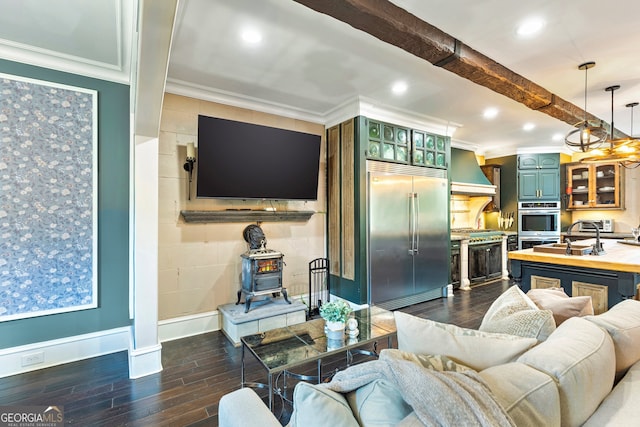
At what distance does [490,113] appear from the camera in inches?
175

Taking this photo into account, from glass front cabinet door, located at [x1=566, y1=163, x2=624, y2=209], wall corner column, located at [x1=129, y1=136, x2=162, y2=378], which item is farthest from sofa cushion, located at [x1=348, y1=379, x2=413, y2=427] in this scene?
glass front cabinet door, located at [x1=566, y1=163, x2=624, y2=209]

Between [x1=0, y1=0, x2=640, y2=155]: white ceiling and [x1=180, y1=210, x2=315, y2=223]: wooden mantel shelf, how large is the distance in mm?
1375

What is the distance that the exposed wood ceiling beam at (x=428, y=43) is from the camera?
190 centimetres

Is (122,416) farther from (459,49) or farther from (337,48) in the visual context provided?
(459,49)

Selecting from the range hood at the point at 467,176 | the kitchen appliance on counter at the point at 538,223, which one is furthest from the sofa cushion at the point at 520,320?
the kitchen appliance on counter at the point at 538,223

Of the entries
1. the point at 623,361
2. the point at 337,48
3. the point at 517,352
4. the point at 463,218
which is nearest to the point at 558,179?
the point at 463,218

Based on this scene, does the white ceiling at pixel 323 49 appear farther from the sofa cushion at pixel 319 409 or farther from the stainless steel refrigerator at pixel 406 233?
the sofa cushion at pixel 319 409

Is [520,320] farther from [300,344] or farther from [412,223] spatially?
[412,223]

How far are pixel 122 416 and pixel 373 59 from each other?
3476 millimetres

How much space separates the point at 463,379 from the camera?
77 cm

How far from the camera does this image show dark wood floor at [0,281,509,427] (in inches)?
80.3

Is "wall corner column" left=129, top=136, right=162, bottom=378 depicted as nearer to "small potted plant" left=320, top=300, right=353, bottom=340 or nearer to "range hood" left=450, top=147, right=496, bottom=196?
"small potted plant" left=320, top=300, right=353, bottom=340

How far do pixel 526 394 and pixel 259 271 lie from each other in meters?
2.90

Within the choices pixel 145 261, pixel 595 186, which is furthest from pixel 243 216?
pixel 595 186
